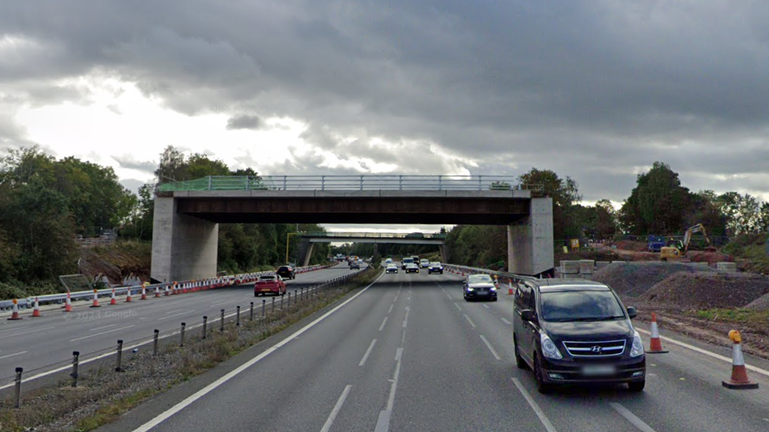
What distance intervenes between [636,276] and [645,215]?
82059 millimetres

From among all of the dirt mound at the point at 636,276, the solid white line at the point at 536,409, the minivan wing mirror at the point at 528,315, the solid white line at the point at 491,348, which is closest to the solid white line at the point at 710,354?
the minivan wing mirror at the point at 528,315

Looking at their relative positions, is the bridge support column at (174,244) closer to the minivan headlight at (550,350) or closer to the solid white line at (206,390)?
the solid white line at (206,390)

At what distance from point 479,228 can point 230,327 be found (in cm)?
10498

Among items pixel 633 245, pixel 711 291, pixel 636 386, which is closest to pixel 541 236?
pixel 711 291

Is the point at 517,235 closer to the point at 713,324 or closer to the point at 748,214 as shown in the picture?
the point at 713,324

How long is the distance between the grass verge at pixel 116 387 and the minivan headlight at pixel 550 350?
6666mm

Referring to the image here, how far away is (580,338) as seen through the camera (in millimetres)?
8867

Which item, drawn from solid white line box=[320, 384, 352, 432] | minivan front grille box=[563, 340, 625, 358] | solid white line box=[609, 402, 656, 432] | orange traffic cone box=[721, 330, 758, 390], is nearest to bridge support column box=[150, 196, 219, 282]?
solid white line box=[320, 384, 352, 432]

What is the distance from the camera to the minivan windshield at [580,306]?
9773 millimetres

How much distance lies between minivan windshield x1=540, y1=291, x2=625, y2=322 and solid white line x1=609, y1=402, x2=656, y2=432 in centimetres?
165

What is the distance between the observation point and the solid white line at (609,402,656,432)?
7.20 metres

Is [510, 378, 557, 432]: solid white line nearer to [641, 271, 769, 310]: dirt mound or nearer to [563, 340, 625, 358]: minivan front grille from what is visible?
[563, 340, 625, 358]: minivan front grille

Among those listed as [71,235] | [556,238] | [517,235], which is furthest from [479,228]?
[71,235]

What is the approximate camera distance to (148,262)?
203 feet
